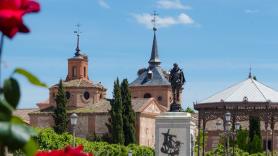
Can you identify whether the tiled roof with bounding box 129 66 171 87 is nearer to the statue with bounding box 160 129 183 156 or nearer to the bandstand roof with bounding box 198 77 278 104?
the bandstand roof with bounding box 198 77 278 104

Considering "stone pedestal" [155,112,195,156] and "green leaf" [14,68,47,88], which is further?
"stone pedestal" [155,112,195,156]

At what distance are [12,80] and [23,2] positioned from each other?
0.18 metres

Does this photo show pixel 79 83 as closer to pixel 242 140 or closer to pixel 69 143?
pixel 242 140

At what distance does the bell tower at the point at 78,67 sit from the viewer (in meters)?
81.9

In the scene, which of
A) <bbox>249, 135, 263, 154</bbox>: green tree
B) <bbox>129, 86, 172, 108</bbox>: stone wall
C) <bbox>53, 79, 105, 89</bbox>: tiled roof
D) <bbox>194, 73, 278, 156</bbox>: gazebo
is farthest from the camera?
<bbox>129, 86, 172, 108</bbox>: stone wall

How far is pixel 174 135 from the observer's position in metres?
18.3

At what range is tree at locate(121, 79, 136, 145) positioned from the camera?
61.1m

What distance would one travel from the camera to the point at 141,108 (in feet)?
238

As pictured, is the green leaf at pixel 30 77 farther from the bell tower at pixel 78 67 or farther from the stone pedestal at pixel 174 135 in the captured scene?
the bell tower at pixel 78 67

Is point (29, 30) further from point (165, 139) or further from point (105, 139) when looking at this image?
point (105, 139)

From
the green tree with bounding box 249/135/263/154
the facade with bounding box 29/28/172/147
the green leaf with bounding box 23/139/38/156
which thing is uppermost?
the facade with bounding box 29/28/172/147

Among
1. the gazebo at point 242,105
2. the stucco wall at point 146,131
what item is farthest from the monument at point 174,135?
the stucco wall at point 146,131

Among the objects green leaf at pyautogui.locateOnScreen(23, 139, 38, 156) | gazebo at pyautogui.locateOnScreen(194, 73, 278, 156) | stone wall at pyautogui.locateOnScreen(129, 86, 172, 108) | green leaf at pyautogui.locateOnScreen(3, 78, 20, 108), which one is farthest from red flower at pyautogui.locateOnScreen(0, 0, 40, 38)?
stone wall at pyautogui.locateOnScreen(129, 86, 172, 108)

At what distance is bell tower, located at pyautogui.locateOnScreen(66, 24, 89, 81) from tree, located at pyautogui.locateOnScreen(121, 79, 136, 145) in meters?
17.1
